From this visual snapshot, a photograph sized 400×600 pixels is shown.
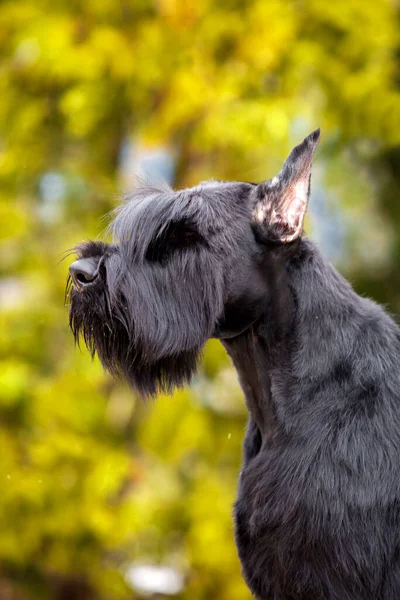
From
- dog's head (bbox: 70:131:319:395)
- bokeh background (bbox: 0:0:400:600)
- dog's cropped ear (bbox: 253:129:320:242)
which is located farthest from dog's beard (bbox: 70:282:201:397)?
bokeh background (bbox: 0:0:400:600)

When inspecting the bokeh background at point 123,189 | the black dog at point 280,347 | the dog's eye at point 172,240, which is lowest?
the black dog at point 280,347

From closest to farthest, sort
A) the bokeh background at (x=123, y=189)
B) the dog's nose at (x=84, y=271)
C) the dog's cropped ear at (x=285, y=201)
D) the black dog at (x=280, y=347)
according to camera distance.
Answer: the black dog at (x=280, y=347), the dog's cropped ear at (x=285, y=201), the dog's nose at (x=84, y=271), the bokeh background at (x=123, y=189)

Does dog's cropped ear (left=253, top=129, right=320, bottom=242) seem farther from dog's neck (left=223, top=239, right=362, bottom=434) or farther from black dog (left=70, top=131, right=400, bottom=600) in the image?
dog's neck (left=223, top=239, right=362, bottom=434)

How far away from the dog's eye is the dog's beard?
25cm

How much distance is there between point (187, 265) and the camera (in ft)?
11.8

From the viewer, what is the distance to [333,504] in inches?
131

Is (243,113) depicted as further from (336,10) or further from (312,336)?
(312,336)

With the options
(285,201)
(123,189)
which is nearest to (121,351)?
(285,201)

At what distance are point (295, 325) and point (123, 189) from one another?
12.2ft

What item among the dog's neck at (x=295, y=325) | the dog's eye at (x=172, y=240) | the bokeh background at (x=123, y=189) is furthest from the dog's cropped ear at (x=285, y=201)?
the bokeh background at (x=123, y=189)

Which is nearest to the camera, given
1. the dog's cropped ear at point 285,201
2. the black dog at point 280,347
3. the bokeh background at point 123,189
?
the black dog at point 280,347

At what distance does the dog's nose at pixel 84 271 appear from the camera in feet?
11.7

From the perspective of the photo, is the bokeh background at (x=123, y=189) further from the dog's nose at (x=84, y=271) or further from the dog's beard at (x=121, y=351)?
the dog's nose at (x=84, y=271)

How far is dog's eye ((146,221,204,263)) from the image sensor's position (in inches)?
142
